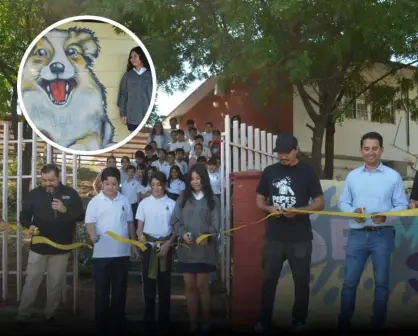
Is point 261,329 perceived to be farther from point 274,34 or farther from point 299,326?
point 274,34

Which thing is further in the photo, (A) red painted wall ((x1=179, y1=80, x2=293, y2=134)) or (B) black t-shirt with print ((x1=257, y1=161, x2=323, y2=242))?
(A) red painted wall ((x1=179, y1=80, x2=293, y2=134))

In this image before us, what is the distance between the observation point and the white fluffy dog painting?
19.4ft

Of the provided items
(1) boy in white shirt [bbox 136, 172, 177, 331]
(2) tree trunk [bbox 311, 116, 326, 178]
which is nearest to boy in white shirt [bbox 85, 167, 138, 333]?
(1) boy in white shirt [bbox 136, 172, 177, 331]

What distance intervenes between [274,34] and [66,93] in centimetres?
429

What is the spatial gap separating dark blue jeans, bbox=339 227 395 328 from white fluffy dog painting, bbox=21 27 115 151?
244 cm

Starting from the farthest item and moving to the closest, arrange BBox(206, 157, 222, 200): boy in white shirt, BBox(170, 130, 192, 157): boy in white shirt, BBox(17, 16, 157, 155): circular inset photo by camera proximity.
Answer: BBox(170, 130, 192, 157): boy in white shirt
BBox(206, 157, 222, 200): boy in white shirt
BBox(17, 16, 157, 155): circular inset photo

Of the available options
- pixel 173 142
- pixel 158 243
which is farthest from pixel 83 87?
pixel 173 142

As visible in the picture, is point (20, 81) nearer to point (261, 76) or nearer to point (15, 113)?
point (261, 76)

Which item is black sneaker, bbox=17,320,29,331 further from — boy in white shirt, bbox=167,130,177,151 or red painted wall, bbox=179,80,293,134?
red painted wall, bbox=179,80,293,134

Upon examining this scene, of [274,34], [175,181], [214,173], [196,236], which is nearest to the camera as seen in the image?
[196,236]

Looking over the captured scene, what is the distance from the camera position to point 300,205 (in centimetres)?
539

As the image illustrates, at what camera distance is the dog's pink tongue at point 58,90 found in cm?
599

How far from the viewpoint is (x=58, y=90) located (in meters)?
6.01

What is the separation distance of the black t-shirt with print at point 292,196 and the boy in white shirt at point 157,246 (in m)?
1.11
